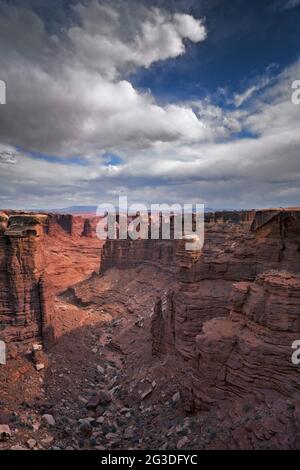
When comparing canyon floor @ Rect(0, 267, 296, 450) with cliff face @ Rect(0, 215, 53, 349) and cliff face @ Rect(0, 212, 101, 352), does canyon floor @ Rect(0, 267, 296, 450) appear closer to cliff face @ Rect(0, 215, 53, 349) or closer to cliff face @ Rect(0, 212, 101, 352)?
cliff face @ Rect(0, 212, 101, 352)

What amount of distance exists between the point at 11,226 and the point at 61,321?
14.3 meters

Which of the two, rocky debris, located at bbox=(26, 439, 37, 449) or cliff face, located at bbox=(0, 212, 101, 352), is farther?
cliff face, located at bbox=(0, 212, 101, 352)

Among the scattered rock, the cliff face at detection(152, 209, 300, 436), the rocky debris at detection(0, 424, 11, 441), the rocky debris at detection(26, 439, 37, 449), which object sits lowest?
the scattered rock

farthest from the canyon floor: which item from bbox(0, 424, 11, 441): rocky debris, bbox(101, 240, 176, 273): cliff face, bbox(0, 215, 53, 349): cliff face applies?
bbox(101, 240, 176, 273): cliff face

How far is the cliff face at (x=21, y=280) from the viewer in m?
28.5

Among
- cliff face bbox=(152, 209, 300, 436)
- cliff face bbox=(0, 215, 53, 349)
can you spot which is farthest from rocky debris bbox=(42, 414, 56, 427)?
cliff face bbox=(152, 209, 300, 436)

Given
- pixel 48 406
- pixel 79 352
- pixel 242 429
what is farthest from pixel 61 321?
pixel 242 429

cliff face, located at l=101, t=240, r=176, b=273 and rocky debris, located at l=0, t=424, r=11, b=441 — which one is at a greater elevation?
cliff face, located at l=101, t=240, r=176, b=273

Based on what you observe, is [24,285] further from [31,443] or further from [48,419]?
[31,443]

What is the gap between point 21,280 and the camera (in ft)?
95.2

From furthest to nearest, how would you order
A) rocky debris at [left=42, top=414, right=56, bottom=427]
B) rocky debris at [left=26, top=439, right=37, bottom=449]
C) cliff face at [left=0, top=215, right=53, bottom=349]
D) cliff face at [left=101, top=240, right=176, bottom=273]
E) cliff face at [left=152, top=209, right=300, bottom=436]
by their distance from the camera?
1. cliff face at [left=101, top=240, right=176, bottom=273]
2. cliff face at [left=0, top=215, right=53, bottom=349]
3. rocky debris at [left=42, top=414, right=56, bottom=427]
4. rocky debris at [left=26, top=439, right=37, bottom=449]
5. cliff face at [left=152, top=209, right=300, bottom=436]

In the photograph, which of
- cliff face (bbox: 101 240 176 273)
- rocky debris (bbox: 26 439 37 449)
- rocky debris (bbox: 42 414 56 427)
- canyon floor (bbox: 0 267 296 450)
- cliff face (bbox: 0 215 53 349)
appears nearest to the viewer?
canyon floor (bbox: 0 267 296 450)

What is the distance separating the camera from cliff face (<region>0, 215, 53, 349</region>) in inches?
1123

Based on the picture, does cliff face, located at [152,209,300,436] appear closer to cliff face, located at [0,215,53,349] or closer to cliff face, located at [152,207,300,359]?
cliff face, located at [152,207,300,359]
